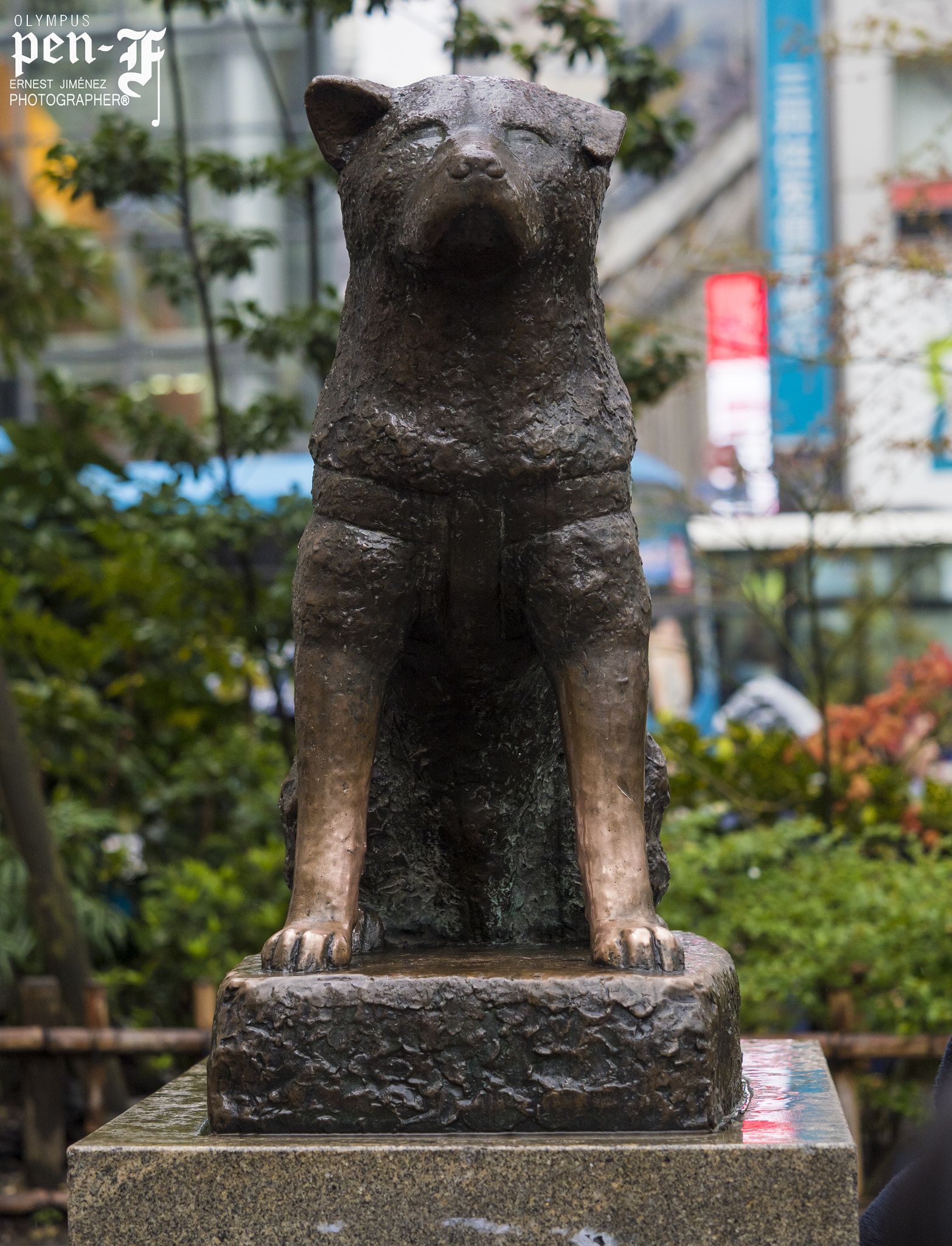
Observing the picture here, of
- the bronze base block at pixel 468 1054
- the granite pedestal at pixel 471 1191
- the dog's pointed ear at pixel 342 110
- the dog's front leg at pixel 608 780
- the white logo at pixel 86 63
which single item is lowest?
the granite pedestal at pixel 471 1191

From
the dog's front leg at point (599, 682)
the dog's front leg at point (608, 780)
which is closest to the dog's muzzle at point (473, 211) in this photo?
the dog's front leg at point (599, 682)

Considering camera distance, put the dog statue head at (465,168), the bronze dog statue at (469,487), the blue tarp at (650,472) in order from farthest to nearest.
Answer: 1. the blue tarp at (650,472)
2. the bronze dog statue at (469,487)
3. the dog statue head at (465,168)

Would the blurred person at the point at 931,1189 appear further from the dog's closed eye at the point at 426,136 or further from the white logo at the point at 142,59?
the white logo at the point at 142,59

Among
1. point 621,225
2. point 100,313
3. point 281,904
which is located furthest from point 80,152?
point 100,313

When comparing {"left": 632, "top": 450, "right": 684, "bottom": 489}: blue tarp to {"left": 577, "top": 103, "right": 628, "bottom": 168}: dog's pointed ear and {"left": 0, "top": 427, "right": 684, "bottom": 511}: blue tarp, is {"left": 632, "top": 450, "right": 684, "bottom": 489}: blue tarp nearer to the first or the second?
{"left": 0, "top": 427, "right": 684, "bottom": 511}: blue tarp

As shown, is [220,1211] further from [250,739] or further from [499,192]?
[250,739]

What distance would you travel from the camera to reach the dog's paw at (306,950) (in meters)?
2.11

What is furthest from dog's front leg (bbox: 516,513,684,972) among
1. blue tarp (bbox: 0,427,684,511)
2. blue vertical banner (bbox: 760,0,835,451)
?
blue vertical banner (bbox: 760,0,835,451)

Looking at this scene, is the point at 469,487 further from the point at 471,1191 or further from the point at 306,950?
the point at 471,1191

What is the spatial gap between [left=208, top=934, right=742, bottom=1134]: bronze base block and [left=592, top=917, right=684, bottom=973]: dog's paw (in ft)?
0.09

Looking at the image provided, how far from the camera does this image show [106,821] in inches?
218

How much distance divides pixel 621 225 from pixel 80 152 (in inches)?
478

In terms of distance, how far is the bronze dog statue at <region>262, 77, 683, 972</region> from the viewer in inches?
83.8

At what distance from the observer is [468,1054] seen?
2033mm
